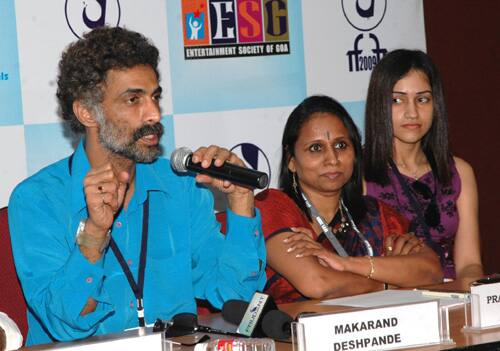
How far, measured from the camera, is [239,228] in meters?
2.77

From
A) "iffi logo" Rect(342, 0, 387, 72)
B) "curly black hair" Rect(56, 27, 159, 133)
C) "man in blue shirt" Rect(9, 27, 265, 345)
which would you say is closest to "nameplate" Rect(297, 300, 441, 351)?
"man in blue shirt" Rect(9, 27, 265, 345)

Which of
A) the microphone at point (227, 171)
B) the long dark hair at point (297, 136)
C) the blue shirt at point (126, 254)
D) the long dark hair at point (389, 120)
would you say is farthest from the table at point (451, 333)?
the long dark hair at point (389, 120)

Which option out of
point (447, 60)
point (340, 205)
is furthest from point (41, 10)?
point (447, 60)

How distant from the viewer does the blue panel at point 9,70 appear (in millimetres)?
3482

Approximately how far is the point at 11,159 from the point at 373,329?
1.99 meters

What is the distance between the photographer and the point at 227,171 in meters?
2.37

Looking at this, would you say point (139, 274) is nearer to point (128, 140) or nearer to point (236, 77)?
point (128, 140)

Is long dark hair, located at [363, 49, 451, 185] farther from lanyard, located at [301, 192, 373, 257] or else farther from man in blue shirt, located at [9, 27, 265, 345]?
man in blue shirt, located at [9, 27, 265, 345]

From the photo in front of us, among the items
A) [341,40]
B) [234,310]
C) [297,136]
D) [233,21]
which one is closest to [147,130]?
[234,310]

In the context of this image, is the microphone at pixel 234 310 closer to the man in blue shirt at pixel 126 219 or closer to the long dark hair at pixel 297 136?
the man in blue shirt at pixel 126 219

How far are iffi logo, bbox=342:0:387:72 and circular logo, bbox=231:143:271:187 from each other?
2.23 ft

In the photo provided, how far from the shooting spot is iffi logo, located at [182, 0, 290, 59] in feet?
12.7

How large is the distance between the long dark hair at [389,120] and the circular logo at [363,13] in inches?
19.0

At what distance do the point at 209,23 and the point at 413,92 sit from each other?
971 millimetres
